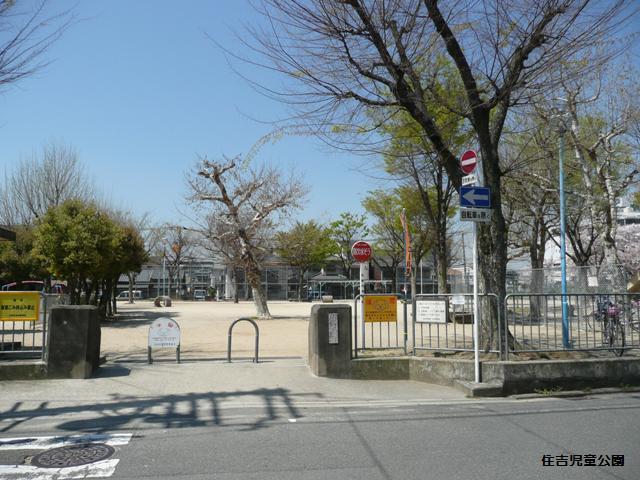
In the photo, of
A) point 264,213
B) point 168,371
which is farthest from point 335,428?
point 264,213

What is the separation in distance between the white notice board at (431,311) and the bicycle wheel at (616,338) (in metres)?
3.18

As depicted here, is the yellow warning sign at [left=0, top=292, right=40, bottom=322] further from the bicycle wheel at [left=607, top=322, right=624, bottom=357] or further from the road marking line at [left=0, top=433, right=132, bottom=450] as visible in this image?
the bicycle wheel at [left=607, top=322, right=624, bottom=357]

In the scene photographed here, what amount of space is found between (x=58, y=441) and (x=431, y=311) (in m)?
6.40

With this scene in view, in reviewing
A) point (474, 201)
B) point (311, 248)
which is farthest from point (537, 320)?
point (311, 248)

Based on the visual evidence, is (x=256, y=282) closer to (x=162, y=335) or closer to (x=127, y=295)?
(x=162, y=335)

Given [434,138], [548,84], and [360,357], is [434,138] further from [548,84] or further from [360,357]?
[360,357]

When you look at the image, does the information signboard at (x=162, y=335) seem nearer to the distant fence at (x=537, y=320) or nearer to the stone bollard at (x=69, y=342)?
the stone bollard at (x=69, y=342)

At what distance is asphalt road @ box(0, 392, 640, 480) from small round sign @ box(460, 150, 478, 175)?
387cm

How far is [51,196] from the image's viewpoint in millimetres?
30906

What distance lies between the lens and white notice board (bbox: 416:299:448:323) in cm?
997

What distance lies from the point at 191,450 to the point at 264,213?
2014 cm

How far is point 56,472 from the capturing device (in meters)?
5.14

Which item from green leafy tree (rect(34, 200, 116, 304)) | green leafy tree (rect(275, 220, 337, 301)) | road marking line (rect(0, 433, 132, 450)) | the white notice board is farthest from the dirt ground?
green leafy tree (rect(275, 220, 337, 301))

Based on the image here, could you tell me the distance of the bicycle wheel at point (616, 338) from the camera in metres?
10.2
